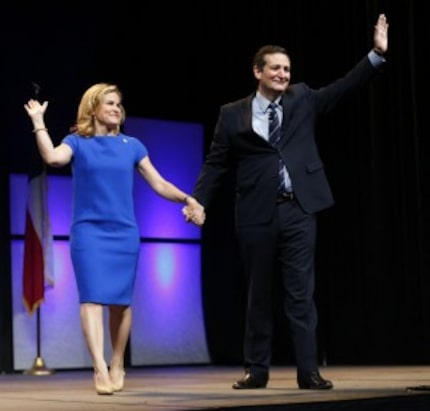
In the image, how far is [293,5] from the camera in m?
7.98

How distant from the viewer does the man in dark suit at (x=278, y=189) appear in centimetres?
471

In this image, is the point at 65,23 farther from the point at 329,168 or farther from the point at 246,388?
the point at 246,388

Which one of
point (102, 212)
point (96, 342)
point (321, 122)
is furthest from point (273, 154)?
point (321, 122)

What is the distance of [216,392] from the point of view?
15.8ft

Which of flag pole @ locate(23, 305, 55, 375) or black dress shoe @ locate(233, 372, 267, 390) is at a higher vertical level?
black dress shoe @ locate(233, 372, 267, 390)

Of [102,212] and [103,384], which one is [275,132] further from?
[103,384]

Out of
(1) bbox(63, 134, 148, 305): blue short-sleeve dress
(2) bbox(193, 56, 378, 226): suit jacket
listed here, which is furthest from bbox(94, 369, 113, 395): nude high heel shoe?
(2) bbox(193, 56, 378, 226): suit jacket

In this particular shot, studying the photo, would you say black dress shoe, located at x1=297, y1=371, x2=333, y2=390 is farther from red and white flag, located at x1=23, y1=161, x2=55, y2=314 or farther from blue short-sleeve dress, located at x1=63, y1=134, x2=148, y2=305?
red and white flag, located at x1=23, y1=161, x2=55, y2=314

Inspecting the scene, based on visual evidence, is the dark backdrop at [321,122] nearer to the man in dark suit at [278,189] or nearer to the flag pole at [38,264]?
the flag pole at [38,264]

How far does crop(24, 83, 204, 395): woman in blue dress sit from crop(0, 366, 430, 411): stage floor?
0.28 metres

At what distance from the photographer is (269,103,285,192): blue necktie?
4.74 metres

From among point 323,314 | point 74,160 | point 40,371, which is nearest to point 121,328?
point 74,160

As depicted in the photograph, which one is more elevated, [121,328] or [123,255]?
[123,255]

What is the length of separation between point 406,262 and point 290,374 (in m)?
1.31
